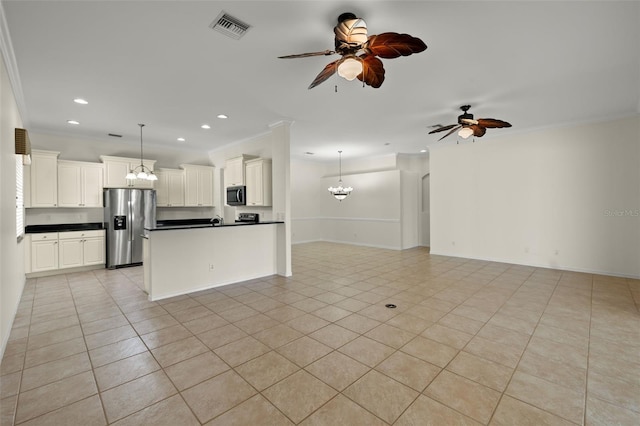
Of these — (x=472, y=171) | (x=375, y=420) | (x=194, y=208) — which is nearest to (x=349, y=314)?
(x=375, y=420)

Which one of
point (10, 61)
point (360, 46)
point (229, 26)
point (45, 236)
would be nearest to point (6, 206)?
point (10, 61)

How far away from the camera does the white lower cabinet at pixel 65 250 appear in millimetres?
5391

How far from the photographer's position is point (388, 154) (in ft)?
29.1

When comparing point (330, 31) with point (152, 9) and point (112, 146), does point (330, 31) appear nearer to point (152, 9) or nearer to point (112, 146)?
point (152, 9)

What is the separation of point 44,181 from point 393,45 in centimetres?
701

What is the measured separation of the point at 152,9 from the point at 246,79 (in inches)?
53.5

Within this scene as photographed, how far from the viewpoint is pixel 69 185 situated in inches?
235

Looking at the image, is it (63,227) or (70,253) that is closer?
(70,253)

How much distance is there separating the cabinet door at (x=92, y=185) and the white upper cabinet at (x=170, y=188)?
114 centimetres

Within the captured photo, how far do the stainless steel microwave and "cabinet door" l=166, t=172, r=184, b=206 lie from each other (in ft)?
5.57

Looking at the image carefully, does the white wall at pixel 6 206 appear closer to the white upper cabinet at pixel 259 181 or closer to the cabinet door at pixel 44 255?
the cabinet door at pixel 44 255

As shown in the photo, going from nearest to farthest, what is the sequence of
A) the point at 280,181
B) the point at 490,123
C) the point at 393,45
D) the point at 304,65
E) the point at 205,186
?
the point at 393,45, the point at 304,65, the point at 490,123, the point at 280,181, the point at 205,186

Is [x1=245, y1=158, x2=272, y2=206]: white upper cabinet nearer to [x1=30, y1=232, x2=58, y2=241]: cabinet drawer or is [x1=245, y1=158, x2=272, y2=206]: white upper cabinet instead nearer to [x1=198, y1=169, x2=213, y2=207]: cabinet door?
[x1=198, y1=169, x2=213, y2=207]: cabinet door

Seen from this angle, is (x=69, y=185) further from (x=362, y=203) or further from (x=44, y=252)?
(x=362, y=203)
